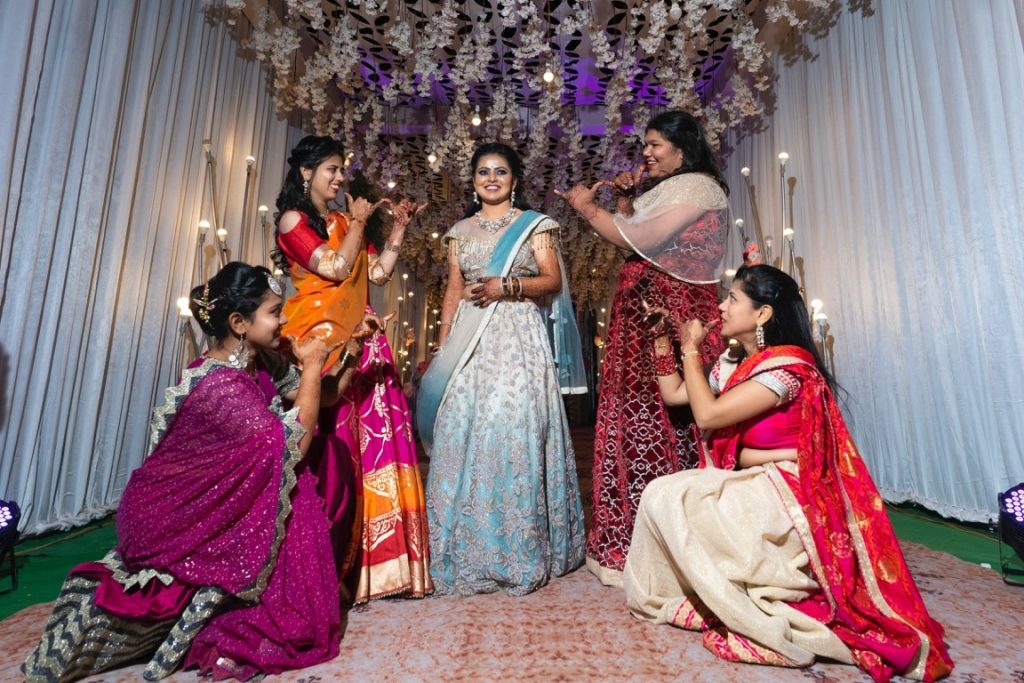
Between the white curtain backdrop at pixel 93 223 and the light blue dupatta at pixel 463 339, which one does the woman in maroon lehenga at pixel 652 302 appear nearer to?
the light blue dupatta at pixel 463 339

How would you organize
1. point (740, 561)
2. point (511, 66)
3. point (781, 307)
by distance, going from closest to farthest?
point (740, 561) < point (781, 307) < point (511, 66)

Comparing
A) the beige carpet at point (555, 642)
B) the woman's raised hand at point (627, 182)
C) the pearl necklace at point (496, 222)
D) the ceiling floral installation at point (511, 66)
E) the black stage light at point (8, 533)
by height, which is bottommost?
the beige carpet at point (555, 642)

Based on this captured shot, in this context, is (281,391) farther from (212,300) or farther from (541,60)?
(541,60)

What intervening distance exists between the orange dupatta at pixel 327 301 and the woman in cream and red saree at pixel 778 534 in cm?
121

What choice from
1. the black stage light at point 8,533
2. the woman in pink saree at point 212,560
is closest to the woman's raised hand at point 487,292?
the woman in pink saree at point 212,560

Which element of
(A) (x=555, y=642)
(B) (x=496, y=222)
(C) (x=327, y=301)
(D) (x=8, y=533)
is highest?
(B) (x=496, y=222)

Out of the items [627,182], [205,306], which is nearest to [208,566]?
[205,306]

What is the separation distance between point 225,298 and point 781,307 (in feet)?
5.74

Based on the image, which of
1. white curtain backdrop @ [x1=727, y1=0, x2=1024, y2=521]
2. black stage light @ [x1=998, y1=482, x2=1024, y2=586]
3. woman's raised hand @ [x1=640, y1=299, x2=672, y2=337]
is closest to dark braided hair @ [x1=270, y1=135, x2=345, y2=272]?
woman's raised hand @ [x1=640, y1=299, x2=672, y2=337]

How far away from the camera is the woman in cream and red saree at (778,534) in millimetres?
1486

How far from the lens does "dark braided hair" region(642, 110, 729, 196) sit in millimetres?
2295

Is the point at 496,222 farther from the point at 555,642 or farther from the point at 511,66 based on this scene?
the point at 511,66

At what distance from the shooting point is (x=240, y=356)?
5.50 feet

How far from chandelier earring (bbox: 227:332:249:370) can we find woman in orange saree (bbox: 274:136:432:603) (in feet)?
1.14
